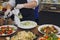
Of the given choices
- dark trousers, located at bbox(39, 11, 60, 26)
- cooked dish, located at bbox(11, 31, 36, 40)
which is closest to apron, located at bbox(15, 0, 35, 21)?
cooked dish, located at bbox(11, 31, 36, 40)

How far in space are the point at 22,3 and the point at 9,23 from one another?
1.32 feet

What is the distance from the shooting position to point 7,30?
1.77m

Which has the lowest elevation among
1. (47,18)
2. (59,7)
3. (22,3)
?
(47,18)

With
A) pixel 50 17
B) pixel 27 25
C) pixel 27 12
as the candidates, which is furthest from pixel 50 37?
pixel 50 17

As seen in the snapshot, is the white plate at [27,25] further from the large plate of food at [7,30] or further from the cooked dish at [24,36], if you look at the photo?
the cooked dish at [24,36]

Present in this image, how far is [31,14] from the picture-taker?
2217 mm

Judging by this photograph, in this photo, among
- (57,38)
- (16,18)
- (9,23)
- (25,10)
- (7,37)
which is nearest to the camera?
(57,38)

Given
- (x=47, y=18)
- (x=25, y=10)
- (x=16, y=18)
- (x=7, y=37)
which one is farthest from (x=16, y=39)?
(x=47, y=18)

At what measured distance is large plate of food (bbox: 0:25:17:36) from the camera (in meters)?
1.70

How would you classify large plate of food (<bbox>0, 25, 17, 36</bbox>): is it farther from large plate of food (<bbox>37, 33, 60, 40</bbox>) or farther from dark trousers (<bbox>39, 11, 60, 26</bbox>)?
dark trousers (<bbox>39, 11, 60, 26</bbox>)

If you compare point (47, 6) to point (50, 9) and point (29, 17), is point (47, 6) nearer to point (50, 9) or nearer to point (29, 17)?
point (50, 9)

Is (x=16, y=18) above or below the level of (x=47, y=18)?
above

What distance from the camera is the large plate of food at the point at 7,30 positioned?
1700 mm

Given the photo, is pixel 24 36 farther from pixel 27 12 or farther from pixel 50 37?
pixel 27 12
